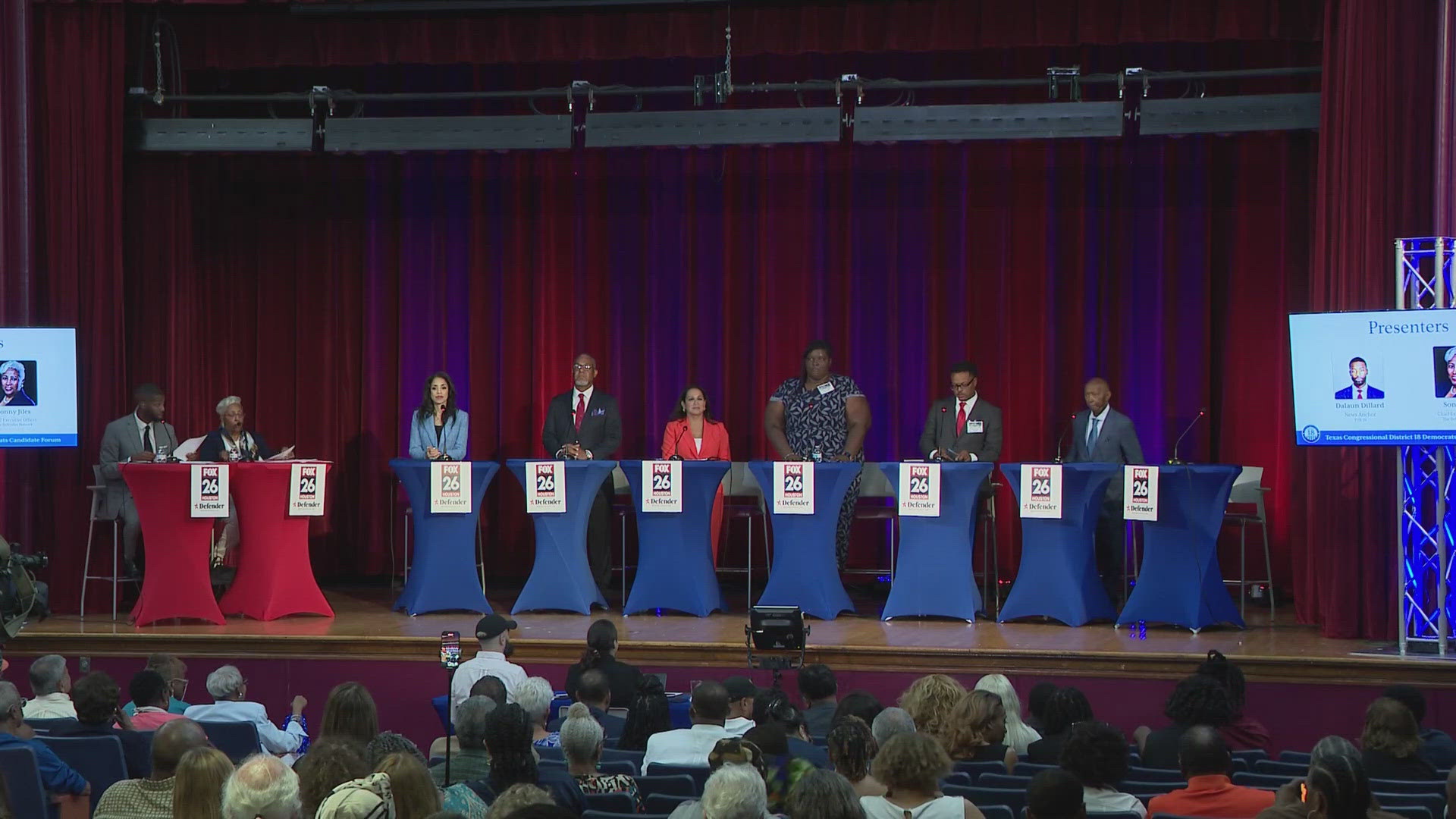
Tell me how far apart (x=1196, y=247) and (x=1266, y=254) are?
1.41 feet

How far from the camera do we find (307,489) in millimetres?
8586

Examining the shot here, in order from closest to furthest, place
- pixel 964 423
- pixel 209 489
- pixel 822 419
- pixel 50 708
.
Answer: pixel 50 708 → pixel 209 489 → pixel 964 423 → pixel 822 419

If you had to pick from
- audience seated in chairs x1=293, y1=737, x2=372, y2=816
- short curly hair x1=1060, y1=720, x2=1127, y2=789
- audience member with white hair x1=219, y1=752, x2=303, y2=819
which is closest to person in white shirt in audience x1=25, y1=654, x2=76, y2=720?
audience seated in chairs x1=293, y1=737, x2=372, y2=816

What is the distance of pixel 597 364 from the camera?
11078 millimetres

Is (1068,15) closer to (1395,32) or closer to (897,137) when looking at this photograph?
(897,137)

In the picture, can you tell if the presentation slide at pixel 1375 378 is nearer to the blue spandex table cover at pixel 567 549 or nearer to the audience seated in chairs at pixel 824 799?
the blue spandex table cover at pixel 567 549

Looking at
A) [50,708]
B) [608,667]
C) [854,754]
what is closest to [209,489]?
[50,708]

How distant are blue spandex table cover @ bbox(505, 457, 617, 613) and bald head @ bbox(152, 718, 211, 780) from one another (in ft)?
14.0

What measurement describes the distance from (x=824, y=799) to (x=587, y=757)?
115 cm

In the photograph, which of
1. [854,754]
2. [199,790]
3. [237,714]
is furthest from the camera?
[237,714]

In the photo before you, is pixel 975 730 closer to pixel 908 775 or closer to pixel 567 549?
pixel 908 775

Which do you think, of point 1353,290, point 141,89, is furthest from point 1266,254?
point 141,89

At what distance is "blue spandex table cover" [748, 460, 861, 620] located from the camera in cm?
Result: 840

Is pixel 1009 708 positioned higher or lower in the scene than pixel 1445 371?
lower
